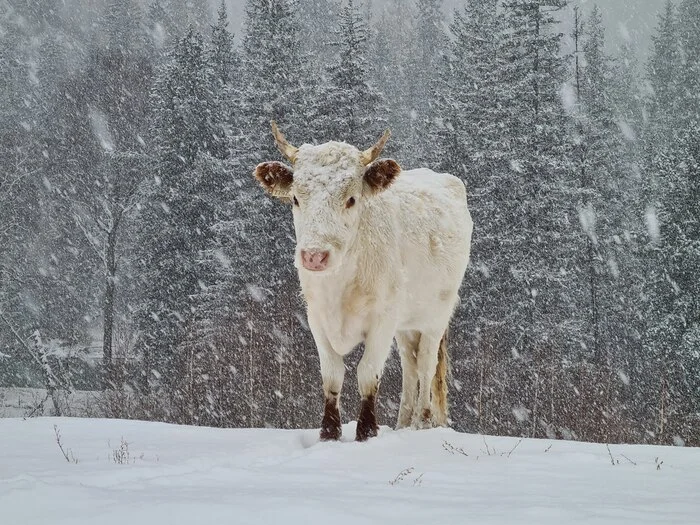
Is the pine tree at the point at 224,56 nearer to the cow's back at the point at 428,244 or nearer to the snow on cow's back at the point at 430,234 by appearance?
the snow on cow's back at the point at 430,234

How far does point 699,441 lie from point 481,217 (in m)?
9.10

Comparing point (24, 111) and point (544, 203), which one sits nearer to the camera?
point (544, 203)

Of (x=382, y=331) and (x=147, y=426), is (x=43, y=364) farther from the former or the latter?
(x=382, y=331)

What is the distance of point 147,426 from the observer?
662 cm

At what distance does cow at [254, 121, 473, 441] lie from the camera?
5.40 m

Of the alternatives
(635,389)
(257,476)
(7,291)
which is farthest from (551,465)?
(7,291)

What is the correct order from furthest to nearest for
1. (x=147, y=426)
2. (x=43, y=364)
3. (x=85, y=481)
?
1. (x=43, y=364)
2. (x=147, y=426)
3. (x=85, y=481)

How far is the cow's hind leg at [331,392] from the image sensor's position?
226 inches

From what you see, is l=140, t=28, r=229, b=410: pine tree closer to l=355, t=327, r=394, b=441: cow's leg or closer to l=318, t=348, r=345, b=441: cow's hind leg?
l=318, t=348, r=345, b=441: cow's hind leg

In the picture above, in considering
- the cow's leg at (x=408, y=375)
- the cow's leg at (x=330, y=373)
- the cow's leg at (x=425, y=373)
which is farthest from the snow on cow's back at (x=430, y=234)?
the cow's leg at (x=330, y=373)

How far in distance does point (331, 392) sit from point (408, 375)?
1.94 m

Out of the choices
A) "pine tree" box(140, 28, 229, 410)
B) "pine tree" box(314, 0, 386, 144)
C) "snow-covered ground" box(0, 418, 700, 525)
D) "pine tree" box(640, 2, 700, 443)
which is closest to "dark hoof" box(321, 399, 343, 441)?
"snow-covered ground" box(0, 418, 700, 525)

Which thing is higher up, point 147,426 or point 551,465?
point 551,465

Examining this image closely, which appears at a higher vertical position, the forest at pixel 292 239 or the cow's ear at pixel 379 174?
the cow's ear at pixel 379 174
